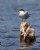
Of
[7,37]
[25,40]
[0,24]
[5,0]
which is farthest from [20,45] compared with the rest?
[5,0]

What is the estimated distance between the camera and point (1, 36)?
86.6ft

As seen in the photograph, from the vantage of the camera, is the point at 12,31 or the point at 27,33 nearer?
the point at 27,33

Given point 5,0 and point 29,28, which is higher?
point 5,0

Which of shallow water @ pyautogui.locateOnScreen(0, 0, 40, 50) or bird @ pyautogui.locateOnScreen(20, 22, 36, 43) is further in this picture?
shallow water @ pyautogui.locateOnScreen(0, 0, 40, 50)

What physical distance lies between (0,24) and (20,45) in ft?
32.3

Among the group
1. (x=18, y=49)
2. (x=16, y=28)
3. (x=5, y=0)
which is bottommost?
(x=18, y=49)

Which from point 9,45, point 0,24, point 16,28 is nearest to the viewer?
point 9,45

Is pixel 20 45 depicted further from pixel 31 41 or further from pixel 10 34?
pixel 10 34

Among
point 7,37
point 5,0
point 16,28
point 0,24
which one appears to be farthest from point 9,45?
point 5,0

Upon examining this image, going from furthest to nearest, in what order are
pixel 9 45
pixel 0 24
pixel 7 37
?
pixel 0 24
pixel 7 37
pixel 9 45

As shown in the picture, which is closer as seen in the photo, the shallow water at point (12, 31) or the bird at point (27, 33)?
the bird at point (27, 33)

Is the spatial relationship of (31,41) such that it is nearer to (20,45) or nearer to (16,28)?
(20,45)

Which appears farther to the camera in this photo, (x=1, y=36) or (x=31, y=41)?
(x=1, y=36)

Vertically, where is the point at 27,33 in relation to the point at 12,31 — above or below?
below
